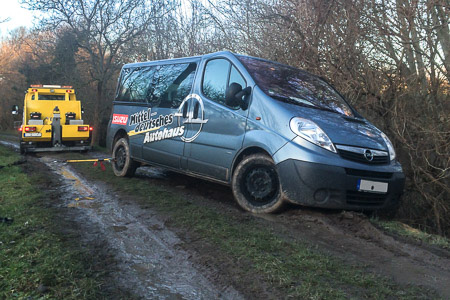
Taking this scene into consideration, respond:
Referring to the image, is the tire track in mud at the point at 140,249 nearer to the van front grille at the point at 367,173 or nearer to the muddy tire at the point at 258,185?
the muddy tire at the point at 258,185

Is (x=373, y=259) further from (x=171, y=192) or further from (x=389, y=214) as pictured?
(x=171, y=192)

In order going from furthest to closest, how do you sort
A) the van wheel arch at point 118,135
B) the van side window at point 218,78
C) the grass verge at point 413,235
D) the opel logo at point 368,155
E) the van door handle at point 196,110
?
the van wheel arch at point 118,135
the van door handle at point 196,110
the van side window at point 218,78
the opel logo at point 368,155
the grass verge at point 413,235

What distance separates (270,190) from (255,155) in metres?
0.48

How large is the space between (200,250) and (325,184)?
5.54 ft

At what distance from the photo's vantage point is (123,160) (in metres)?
7.81

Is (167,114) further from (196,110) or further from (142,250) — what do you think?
(142,250)

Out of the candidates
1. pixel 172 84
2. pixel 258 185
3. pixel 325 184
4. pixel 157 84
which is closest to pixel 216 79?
pixel 172 84

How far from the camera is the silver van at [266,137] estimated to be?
4.58m

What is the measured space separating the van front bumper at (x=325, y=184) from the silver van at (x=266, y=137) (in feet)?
0.04

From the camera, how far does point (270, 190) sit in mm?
4949

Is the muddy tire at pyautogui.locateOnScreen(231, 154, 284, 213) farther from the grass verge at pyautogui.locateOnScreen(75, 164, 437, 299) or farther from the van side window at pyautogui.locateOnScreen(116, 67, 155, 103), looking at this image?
the van side window at pyautogui.locateOnScreen(116, 67, 155, 103)

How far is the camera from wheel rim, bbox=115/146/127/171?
778 centimetres

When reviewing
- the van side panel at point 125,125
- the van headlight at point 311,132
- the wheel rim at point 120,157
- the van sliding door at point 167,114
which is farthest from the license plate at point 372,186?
the wheel rim at point 120,157

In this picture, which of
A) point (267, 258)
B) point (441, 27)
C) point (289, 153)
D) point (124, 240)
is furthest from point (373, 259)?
point (441, 27)
